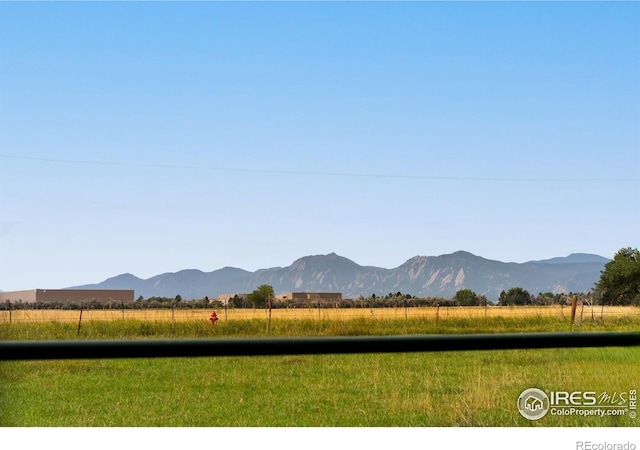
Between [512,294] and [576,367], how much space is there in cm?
3284

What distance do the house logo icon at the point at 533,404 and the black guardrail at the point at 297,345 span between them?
0.89 m

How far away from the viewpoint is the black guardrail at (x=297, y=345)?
1186mm

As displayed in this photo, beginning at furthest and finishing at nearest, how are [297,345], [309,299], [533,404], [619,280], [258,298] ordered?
[619,280] → [258,298] → [309,299] → [533,404] → [297,345]

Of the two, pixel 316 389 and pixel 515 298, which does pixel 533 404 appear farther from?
pixel 515 298

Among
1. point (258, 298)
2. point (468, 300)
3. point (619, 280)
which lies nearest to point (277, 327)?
point (258, 298)

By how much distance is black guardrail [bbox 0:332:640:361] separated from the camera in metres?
1.19

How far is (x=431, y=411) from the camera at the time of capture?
274cm

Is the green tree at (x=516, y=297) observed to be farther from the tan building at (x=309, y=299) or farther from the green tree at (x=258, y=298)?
the green tree at (x=258, y=298)

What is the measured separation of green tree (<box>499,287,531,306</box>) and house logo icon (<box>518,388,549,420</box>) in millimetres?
26860

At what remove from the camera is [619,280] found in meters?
37.4

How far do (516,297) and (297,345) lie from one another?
34.2m

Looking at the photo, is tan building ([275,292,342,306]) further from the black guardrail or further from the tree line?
the black guardrail

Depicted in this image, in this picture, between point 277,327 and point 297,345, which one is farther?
point 277,327
